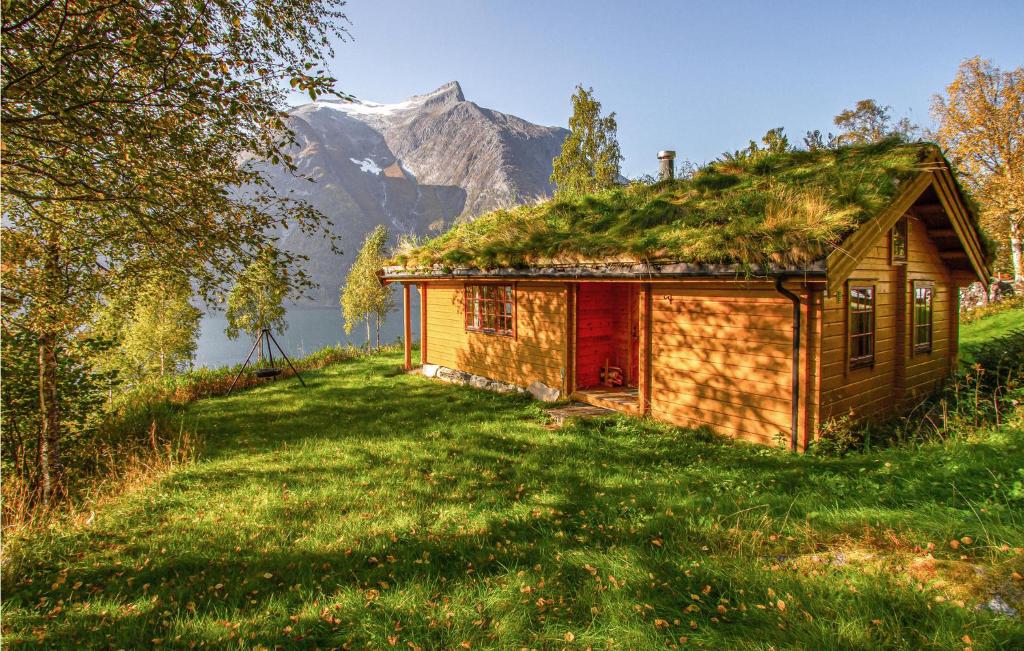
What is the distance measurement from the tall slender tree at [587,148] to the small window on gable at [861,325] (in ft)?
58.3

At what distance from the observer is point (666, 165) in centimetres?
1114

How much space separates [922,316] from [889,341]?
1613 millimetres

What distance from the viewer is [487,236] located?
11.1 m

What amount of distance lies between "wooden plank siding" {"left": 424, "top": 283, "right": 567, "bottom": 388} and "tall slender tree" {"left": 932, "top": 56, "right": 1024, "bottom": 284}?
20.9m

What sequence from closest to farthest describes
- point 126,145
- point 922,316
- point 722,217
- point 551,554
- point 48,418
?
point 551,554
point 126,145
point 48,418
point 722,217
point 922,316

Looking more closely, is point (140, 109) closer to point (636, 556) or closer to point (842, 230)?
point (636, 556)

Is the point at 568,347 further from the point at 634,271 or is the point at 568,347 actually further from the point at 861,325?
the point at 861,325

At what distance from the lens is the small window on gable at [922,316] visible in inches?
336

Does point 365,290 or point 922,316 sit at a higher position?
point 365,290

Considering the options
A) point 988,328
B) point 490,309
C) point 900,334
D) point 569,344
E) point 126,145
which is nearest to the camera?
point 126,145

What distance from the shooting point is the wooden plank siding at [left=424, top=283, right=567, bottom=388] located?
976cm

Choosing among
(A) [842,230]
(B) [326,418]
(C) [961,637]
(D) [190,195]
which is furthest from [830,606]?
(B) [326,418]

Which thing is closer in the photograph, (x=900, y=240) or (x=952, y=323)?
(x=900, y=240)

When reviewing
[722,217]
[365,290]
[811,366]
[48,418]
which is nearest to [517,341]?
[722,217]
